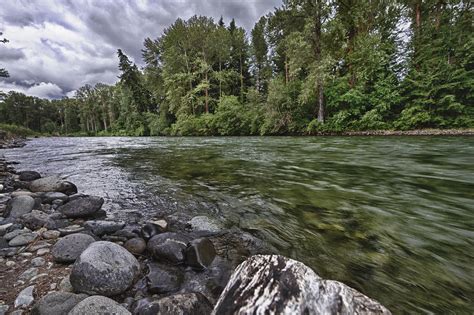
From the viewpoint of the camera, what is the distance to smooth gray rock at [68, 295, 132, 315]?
1.31 meters

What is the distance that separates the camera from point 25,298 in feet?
5.02

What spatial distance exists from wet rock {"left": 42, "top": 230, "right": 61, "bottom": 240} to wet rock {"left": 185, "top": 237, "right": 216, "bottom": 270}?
5.26 ft

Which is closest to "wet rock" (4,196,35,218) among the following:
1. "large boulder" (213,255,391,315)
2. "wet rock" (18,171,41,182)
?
"wet rock" (18,171,41,182)

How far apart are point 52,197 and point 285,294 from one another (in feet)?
13.5

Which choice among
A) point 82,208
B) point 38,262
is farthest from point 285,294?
point 82,208

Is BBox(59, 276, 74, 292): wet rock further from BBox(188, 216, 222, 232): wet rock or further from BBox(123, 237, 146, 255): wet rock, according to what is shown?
BBox(188, 216, 222, 232): wet rock

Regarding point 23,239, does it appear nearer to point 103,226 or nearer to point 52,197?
point 103,226

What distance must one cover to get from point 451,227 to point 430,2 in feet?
70.0

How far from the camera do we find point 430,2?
15742 mm

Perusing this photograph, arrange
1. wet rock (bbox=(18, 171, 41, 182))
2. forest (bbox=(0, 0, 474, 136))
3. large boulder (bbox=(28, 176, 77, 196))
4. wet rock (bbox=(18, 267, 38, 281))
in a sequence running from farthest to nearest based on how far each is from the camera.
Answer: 1. forest (bbox=(0, 0, 474, 136))
2. wet rock (bbox=(18, 171, 41, 182))
3. large boulder (bbox=(28, 176, 77, 196))
4. wet rock (bbox=(18, 267, 38, 281))

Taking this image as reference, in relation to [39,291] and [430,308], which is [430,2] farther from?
[39,291]

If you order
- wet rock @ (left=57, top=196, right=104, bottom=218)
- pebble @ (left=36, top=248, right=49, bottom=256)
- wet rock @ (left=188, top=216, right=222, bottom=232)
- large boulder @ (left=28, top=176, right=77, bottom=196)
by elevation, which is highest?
large boulder @ (left=28, top=176, right=77, bottom=196)

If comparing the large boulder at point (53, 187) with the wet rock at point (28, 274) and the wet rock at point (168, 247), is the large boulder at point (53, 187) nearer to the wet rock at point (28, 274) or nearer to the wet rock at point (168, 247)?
the wet rock at point (28, 274)

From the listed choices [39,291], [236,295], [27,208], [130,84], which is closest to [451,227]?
[236,295]
